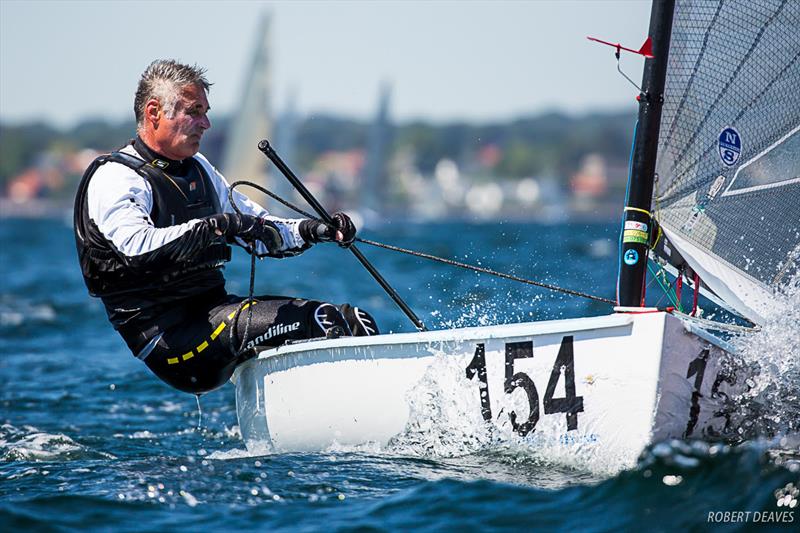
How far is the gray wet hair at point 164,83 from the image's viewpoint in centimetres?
357

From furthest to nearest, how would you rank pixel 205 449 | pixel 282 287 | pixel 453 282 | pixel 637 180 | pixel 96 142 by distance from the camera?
pixel 96 142 → pixel 282 287 → pixel 453 282 → pixel 205 449 → pixel 637 180

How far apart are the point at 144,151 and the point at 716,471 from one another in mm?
2193

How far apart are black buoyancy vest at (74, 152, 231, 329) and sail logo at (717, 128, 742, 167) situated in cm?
185

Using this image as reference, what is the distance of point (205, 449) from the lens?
420 centimetres

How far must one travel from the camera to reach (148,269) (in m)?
3.51

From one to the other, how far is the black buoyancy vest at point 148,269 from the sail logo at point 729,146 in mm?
1855

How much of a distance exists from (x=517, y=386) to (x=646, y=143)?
98 centimetres

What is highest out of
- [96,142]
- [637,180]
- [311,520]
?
[96,142]

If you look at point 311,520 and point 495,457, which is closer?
point 311,520

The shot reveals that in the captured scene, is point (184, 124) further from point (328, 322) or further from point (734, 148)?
point (734, 148)

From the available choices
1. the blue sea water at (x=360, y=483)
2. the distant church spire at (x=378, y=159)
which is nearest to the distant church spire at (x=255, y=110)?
the distant church spire at (x=378, y=159)

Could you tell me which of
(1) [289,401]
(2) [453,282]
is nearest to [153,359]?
(1) [289,401]

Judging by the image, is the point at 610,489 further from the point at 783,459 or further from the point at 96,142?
the point at 96,142

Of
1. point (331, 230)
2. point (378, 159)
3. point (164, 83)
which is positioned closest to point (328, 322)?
point (331, 230)
